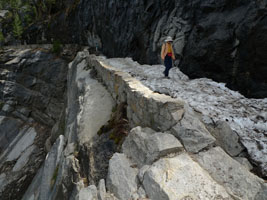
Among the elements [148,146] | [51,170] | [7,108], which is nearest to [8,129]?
[7,108]

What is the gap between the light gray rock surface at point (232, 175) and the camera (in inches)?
107

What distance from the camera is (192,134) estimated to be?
12.5 feet

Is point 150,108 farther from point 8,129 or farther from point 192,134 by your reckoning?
point 8,129

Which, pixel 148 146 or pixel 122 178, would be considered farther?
pixel 148 146

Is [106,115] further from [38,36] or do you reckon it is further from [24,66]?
[38,36]

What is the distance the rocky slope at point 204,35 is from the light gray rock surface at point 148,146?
419cm

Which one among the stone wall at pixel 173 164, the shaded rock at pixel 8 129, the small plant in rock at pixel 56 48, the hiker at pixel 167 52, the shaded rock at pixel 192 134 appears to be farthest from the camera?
the small plant in rock at pixel 56 48

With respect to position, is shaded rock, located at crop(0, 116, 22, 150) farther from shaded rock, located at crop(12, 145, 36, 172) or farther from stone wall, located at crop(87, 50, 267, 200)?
stone wall, located at crop(87, 50, 267, 200)

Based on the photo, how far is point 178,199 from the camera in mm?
2744

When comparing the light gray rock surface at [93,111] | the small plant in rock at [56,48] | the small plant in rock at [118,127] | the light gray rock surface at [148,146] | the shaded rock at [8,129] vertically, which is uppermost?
the light gray rock surface at [148,146]

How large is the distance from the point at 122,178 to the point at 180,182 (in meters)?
1.49

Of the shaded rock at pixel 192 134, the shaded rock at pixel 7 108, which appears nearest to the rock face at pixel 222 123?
the shaded rock at pixel 192 134

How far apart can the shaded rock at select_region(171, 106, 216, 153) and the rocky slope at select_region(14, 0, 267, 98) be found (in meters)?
3.42

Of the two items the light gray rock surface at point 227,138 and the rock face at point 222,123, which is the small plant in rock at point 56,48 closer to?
the rock face at point 222,123
